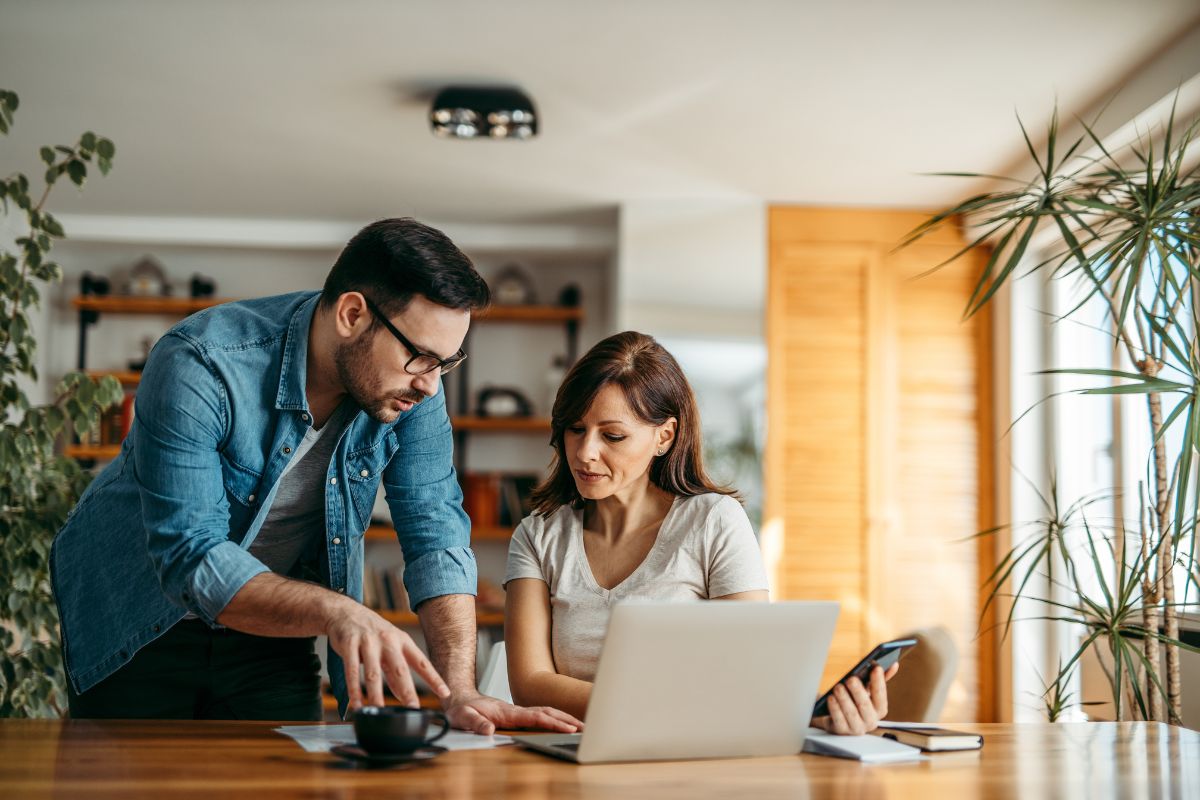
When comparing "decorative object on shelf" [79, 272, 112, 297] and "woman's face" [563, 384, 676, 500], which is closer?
"woman's face" [563, 384, 676, 500]

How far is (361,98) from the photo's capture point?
149 inches

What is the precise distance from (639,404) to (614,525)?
0.75 feet

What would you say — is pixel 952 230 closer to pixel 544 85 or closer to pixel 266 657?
pixel 544 85

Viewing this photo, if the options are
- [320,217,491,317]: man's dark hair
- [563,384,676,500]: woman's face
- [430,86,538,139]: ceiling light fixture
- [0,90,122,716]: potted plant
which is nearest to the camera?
[320,217,491,317]: man's dark hair

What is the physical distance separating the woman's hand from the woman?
0.36m

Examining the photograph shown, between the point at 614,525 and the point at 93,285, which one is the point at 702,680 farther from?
the point at 93,285

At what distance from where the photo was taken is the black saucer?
4.17 ft

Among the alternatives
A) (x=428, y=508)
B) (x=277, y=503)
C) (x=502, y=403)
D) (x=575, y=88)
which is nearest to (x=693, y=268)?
(x=502, y=403)

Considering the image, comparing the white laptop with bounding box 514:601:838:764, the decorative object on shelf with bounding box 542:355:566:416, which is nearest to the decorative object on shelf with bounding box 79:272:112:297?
the decorative object on shelf with bounding box 542:355:566:416

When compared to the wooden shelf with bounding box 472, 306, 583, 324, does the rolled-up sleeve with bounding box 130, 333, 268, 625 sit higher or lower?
lower

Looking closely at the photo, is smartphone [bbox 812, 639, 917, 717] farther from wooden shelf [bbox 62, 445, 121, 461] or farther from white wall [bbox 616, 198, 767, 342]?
wooden shelf [bbox 62, 445, 121, 461]

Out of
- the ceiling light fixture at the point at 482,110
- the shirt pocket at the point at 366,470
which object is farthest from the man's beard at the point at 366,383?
the ceiling light fixture at the point at 482,110

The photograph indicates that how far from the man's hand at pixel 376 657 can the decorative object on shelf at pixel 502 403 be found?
4169 millimetres

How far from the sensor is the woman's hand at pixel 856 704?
151 centimetres
